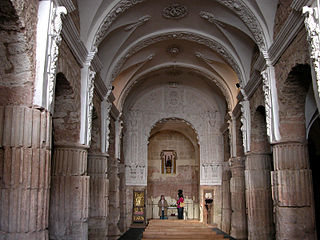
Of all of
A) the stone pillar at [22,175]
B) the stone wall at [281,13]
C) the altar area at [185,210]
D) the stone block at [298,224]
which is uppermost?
the stone wall at [281,13]

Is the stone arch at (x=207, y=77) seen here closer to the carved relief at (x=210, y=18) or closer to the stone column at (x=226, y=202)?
the stone column at (x=226, y=202)

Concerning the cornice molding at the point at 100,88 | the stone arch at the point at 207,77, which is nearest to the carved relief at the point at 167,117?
the stone arch at the point at 207,77

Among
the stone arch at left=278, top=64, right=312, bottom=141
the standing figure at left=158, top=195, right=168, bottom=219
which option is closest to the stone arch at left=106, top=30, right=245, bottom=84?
the stone arch at left=278, top=64, right=312, bottom=141

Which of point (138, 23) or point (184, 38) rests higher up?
point (184, 38)

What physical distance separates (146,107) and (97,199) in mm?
7872

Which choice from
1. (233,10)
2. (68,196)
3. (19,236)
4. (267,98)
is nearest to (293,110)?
(267,98)

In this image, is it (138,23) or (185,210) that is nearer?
(138,23)

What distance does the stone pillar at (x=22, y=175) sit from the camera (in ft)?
16.3

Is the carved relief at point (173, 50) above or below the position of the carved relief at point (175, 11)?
below

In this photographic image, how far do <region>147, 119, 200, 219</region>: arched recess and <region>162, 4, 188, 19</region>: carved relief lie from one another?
364 inches

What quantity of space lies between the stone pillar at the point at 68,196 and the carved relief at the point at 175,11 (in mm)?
5396

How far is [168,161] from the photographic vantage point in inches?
856

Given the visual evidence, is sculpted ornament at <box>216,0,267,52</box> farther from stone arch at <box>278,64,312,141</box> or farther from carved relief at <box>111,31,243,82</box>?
carved relief at <box>111,31,243,82</box>

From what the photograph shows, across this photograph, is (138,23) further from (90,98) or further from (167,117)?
(167,117)
